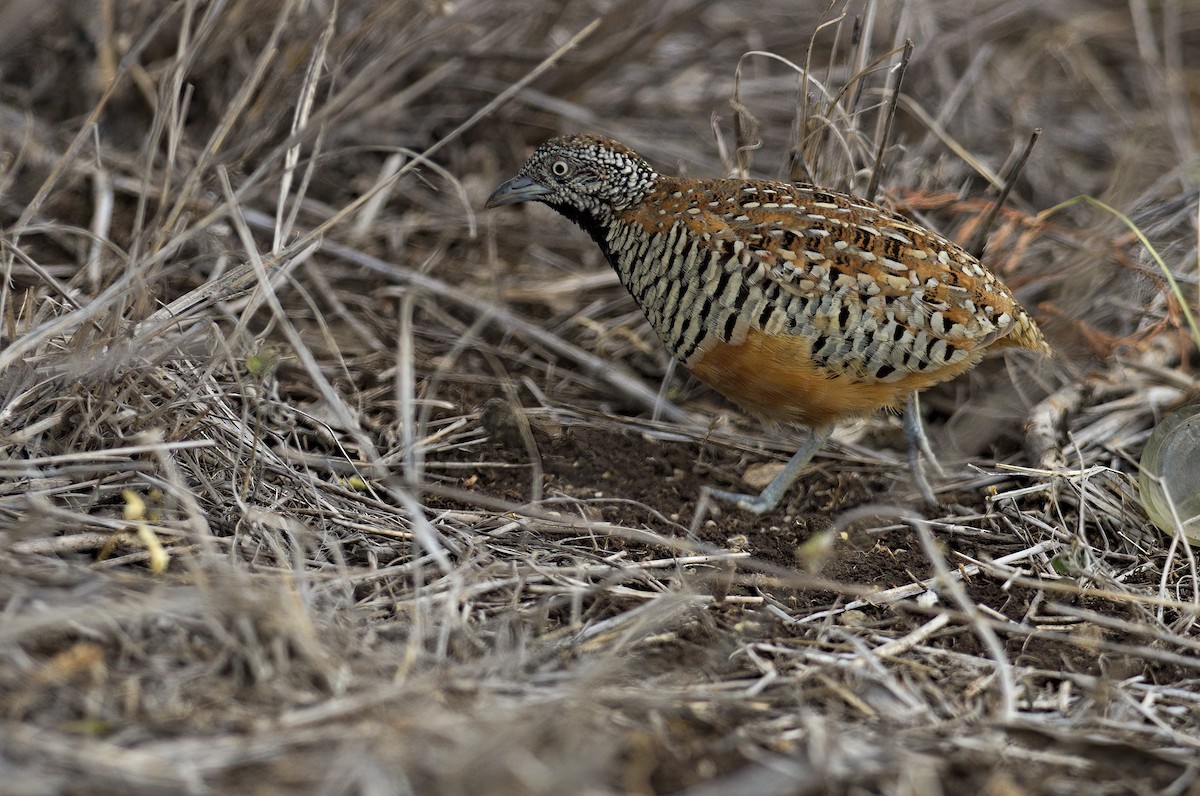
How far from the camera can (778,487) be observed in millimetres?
4613

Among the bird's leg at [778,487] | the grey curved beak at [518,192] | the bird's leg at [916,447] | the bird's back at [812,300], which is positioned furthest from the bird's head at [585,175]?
the bird's leg at [916,447]

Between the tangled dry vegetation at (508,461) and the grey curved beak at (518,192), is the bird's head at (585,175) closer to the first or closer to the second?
the grey curved beak at (518,192)

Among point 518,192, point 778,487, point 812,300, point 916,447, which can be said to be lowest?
point 778,487

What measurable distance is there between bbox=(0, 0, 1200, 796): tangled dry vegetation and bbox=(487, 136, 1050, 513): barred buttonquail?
1.53 ft

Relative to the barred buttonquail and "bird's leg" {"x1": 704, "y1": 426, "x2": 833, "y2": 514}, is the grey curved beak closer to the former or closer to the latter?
the barred buttonquail

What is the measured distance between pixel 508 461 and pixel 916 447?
173 centimetres

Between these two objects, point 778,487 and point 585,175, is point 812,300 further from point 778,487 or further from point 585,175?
point 585,175

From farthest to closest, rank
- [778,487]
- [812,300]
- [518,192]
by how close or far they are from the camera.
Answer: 1. [518,192]
2. [778,487]
3. [812,300]

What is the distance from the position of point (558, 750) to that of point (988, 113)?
→ 5763mm

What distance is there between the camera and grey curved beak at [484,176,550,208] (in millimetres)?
4797

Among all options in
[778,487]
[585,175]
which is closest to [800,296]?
[778,487]

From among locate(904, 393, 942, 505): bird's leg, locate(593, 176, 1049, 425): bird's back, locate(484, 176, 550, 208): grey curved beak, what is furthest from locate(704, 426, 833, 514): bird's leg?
locate(484, 176, 550, 208): grey curved beak

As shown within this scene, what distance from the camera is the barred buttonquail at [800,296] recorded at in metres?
4.18

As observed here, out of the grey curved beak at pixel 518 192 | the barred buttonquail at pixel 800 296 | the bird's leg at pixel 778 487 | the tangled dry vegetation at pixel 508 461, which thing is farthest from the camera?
the grey curved beak at pixel 518 192
